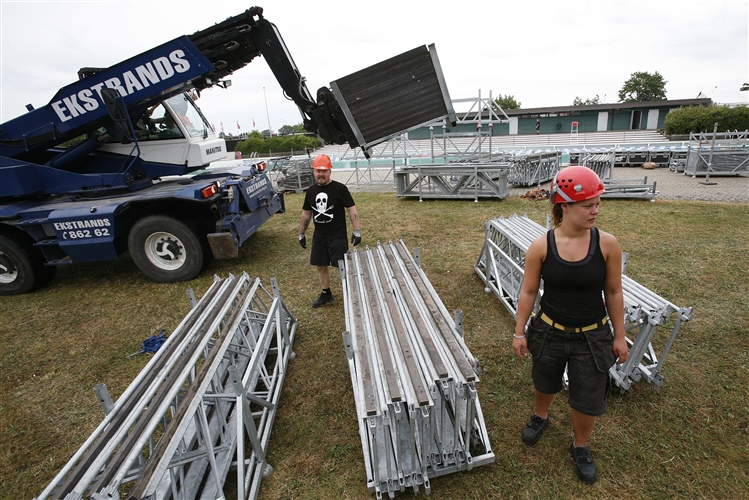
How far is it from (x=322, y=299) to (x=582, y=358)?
10.4 ft

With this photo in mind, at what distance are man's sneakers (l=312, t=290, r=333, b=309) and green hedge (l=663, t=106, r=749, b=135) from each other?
102ft

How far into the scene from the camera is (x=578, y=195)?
1.97 metres

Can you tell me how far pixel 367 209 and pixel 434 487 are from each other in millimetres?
7929

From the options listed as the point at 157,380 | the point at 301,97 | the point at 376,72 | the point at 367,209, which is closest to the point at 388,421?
the point at 157,380

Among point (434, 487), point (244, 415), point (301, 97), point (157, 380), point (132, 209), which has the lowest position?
point (434, 487)

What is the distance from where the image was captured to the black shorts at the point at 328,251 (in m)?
4.45

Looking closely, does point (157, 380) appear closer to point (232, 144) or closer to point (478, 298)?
point (478, 298)

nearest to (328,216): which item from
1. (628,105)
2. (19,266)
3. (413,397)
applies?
(413,397)

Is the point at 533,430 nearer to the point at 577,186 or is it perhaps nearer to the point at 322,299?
the point at 577,186

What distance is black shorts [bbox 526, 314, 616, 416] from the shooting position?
7.20 feet

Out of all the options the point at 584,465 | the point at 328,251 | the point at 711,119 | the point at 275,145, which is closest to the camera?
the point at 584,465

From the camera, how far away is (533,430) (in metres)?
2.65

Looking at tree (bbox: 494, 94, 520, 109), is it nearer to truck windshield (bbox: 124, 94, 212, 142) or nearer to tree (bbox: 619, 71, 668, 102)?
tree (bbox: 619, 71, 668, 102)

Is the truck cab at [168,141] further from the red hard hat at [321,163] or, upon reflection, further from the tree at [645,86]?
the tree at [645,86]
